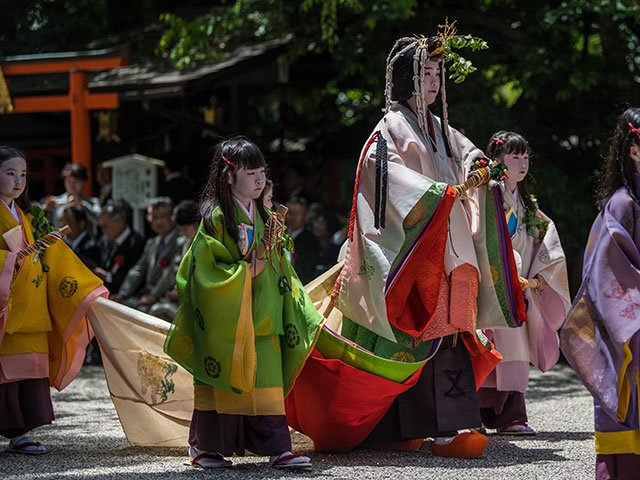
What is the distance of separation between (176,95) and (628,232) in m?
7.21

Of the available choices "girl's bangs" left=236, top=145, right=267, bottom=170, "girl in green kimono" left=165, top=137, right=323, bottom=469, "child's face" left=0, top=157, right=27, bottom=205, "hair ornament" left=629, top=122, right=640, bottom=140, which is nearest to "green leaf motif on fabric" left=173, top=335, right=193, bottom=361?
"girl in green kimono" left=165, top=137, right=323, bottom=469

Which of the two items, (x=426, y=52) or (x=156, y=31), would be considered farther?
(x=156, y=31)

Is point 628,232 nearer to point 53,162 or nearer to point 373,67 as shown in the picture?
point 373,67

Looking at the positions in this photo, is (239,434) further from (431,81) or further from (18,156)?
(431,81)

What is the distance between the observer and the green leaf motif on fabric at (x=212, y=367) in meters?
4.50

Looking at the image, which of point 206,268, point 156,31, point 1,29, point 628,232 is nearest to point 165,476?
point 206,268

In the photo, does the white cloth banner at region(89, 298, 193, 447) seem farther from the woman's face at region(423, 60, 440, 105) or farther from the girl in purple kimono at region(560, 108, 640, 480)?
the girl in purple kimono at region(560, 108, 640, 480)

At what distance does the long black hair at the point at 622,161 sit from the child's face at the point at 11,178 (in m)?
3.09

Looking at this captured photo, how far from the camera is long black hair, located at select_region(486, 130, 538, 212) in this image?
5.73 m

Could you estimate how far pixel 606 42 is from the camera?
33.1ft

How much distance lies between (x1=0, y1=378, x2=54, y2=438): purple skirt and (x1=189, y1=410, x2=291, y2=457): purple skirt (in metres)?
1.01

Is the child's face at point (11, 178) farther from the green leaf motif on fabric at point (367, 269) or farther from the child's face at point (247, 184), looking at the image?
the green leaf motif on fabric at point (367, 269)

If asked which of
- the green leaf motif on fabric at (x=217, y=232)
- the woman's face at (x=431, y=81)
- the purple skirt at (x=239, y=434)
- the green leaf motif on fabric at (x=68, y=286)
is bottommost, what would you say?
the purple skirt at (x=239, y=434)

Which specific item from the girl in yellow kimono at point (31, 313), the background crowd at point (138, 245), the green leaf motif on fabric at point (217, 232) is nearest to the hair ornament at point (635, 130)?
the green leaf motif on fabric at point (217, 232)
